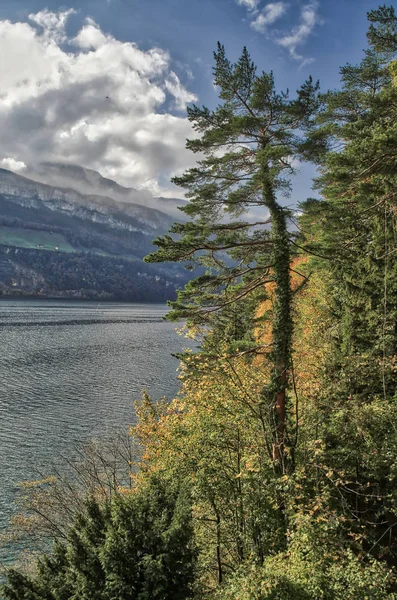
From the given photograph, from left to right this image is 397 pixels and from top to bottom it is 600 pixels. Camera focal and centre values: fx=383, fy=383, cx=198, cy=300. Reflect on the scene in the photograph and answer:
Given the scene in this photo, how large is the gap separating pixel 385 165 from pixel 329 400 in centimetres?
824

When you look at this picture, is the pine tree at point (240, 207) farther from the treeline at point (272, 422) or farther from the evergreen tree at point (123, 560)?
the evergreen tree at point (123, 560)

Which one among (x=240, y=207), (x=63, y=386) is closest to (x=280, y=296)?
(x=240, y=207)

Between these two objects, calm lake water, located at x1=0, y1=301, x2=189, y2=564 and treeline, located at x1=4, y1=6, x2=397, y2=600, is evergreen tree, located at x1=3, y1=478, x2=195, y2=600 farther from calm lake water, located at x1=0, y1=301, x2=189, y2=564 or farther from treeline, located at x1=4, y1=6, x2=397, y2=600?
calm lake water, located at x1=0, y1=301, x2=189, y2=564

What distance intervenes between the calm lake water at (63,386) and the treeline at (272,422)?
17470mm

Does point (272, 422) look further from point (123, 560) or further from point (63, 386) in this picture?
point (63, 386)

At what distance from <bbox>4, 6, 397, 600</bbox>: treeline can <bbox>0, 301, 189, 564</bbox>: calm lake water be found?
17470 millimetres

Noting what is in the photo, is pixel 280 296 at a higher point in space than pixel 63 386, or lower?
higher

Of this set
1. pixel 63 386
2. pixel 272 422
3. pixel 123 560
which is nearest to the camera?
pixel 123 560

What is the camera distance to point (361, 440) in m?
13.7

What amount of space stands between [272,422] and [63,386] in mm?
48283

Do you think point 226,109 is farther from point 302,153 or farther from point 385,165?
point 385,165

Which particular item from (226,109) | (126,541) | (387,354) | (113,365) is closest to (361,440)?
(387,354)

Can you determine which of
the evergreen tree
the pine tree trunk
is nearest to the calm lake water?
the evergreen tree

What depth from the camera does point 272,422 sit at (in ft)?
48.3
